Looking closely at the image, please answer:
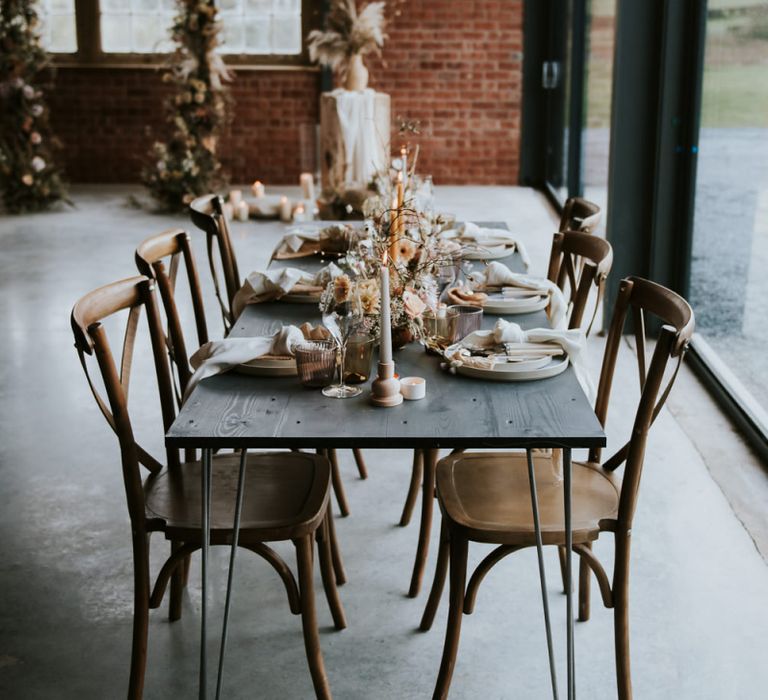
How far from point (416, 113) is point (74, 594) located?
332 inches

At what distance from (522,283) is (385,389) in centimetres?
107

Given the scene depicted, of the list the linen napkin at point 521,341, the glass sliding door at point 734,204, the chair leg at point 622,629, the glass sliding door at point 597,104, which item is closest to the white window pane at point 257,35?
the glass sliding door at point 597,104

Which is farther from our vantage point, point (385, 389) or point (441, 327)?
point (441, 327)

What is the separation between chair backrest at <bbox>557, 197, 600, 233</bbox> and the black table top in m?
1.07

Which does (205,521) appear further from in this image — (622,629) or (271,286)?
(271,286)

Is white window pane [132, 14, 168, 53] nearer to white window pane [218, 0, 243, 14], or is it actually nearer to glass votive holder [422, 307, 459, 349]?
white window pane [218, 0, 243, 14]

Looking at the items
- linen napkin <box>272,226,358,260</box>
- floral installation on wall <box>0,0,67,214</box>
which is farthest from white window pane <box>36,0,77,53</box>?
linen napkin <box>272,226,358,260</box>

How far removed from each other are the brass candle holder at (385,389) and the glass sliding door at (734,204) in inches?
84.8

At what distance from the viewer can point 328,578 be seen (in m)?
2.53

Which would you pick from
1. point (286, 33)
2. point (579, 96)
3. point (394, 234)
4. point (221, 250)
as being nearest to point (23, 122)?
point (286, 33)

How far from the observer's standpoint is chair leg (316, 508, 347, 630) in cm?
253

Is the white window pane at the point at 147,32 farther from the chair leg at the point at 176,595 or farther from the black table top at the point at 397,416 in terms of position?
the black table top at the point at 397,416

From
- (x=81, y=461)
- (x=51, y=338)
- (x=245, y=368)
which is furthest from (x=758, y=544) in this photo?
(x=51, y=338)

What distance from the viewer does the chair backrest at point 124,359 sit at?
2.16 meters
